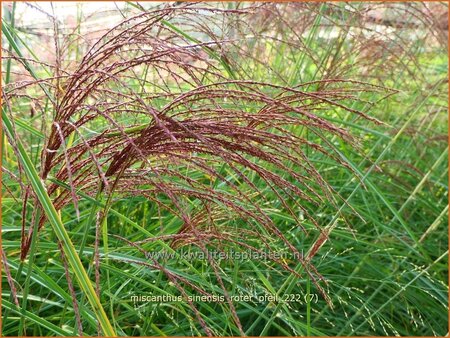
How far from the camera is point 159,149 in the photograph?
2.92 ft

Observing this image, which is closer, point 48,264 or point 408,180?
point 48,264

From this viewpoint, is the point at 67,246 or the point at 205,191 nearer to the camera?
the point at 67,246

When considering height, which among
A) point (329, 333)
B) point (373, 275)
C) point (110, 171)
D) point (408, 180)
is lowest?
point (329, 333)

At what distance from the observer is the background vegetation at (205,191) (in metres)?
0.90

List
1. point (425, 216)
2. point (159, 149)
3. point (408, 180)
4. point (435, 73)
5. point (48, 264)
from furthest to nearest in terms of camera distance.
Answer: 1. point (435, 73)
2. point (408, 180)
3. point (425, 216)
4. point (48, 264)
5. point (159, 149)

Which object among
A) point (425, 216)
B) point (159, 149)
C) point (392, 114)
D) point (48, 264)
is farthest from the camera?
point (392, 114)

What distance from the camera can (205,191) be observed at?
1293mm

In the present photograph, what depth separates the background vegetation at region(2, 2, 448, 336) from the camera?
896 mm

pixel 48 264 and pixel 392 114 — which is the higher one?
pixel 392 114

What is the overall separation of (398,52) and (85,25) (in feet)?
4.16

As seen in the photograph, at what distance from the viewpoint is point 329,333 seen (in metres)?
1.84

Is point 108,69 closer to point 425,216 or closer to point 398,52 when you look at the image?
point 425,216

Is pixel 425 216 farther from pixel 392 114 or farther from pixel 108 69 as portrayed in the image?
pixel 108 69

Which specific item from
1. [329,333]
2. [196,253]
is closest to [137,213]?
[196,253]
